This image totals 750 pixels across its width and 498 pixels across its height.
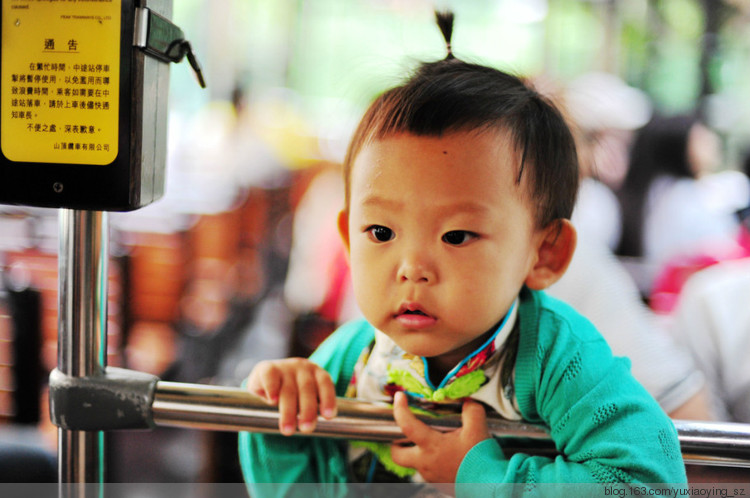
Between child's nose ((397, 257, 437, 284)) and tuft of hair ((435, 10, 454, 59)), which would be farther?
tuft of hair ((435, 10, 454, 59))

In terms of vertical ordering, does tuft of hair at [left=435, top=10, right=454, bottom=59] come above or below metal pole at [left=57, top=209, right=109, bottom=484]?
above

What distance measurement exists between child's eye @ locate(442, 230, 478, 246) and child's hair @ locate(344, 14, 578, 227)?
9cm

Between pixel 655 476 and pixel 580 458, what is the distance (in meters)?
0.06

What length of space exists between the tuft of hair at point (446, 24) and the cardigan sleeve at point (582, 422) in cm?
34

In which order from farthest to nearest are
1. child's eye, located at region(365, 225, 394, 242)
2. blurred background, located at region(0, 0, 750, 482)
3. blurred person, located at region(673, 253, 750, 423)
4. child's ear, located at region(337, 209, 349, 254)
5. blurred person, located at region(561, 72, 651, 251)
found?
blurred background, located at region(0, 0, 750, 482)
blurred person, located at region(561, 72, 651, 251)
blurred person, located at region(673, 253, 750, 423)
child's ear, located at region(337, 209, 349, 254)
child's eye, located at region(365, 225, 394, 242)

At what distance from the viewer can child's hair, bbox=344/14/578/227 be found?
0.65 meters

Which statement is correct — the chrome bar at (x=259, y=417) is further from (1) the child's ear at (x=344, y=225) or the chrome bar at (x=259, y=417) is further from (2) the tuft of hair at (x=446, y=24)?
(2) the tuft of hair at (x=446, y=24)

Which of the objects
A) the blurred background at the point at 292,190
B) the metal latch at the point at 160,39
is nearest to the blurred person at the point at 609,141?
the blurred background at the point at 292,190

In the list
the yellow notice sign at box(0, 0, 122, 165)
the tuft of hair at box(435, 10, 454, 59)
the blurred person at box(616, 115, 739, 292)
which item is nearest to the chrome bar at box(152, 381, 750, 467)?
the yellow notice sign at box(0, 0, 122, 165)

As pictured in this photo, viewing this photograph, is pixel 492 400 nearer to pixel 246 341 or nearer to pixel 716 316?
pixel 716 316

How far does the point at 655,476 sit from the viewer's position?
0.58 m

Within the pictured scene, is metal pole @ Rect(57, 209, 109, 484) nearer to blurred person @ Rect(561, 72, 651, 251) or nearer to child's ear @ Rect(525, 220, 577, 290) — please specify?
child's ear @ Rect(525, 220, 577, 290)

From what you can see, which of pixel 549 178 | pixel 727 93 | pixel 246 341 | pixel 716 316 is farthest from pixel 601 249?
pixel 727 93

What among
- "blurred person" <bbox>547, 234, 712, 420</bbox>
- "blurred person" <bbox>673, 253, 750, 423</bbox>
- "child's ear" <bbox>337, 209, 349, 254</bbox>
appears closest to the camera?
"child's ear" <bbox>337, 209, 349, 254</bbox>
